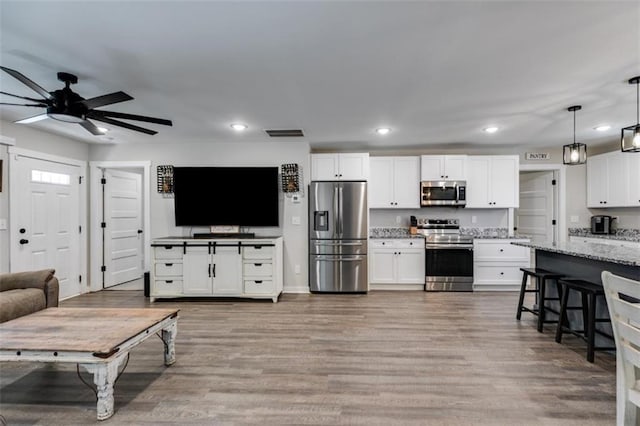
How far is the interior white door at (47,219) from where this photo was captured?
403 cm

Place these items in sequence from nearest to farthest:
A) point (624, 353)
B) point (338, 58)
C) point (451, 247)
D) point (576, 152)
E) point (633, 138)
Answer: point (624, 353) < point (338, 58) < point (633, 138) < point (576, 152) < point (451, 247)

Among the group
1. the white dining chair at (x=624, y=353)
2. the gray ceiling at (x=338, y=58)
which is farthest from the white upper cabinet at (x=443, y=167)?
the white dining chair at (x=624, y=353)

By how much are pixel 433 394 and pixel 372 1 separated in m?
2.44

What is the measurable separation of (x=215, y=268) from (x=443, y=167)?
12.7 feet

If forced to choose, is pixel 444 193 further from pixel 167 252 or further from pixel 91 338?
pixel 91 338

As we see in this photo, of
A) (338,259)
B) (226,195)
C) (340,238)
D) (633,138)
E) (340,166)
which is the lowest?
(338,259)

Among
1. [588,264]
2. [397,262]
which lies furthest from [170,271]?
[588,264]

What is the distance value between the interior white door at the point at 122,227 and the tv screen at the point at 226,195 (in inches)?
50.6

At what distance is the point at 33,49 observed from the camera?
2238 mm

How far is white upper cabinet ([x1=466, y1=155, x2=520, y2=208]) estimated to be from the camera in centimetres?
537

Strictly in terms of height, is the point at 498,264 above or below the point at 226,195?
below

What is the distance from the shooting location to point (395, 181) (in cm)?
549

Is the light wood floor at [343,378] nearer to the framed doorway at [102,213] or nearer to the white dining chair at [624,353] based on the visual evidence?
the white dining chair at [624,353]

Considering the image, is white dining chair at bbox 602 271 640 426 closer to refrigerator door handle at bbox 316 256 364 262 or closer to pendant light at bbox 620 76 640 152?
pendant light at bbox 620 76 640 152
